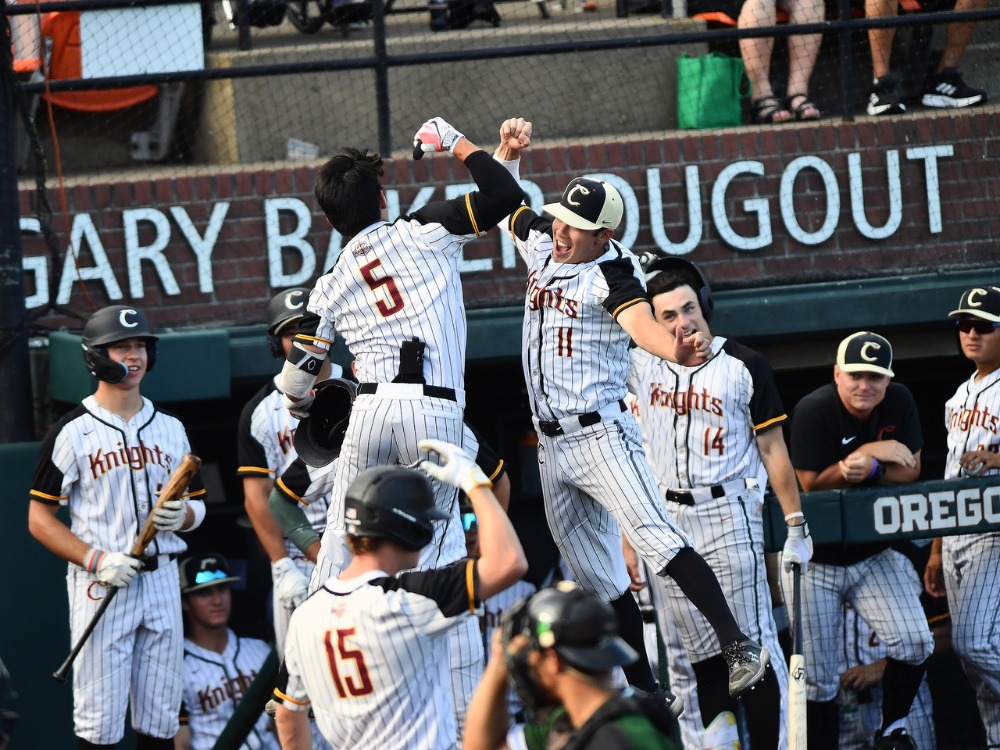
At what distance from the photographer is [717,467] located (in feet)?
19.0

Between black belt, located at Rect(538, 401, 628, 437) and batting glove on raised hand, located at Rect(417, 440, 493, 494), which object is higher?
batting glove on raised hand, located at Rect(417, 440, 493, 494)

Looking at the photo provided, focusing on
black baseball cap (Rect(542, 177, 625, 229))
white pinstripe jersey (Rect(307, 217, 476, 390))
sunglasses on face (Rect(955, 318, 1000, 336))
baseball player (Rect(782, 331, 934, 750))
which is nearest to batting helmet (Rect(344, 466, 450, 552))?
white pinstripe jersey (Rect(307, 217, 476, 390))

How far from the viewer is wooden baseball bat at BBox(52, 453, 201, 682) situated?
19.5 ft

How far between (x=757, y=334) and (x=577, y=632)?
4.55m

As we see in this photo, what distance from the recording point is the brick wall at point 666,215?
7410 millimetres

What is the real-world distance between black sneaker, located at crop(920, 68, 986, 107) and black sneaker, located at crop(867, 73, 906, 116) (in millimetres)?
193

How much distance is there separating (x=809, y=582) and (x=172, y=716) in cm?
282

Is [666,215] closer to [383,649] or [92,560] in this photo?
[92,560]

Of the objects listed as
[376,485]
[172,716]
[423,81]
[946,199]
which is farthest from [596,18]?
[376,485]

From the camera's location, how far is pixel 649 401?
237 inches

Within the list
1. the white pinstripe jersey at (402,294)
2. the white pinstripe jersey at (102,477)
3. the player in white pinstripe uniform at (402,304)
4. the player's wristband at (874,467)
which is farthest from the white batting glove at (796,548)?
the white pinstripe jersey at (102,477)

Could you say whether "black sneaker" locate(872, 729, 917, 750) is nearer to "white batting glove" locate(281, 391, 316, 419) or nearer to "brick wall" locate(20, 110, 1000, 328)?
"brick wall" locate(20, 110, 1000, 328)

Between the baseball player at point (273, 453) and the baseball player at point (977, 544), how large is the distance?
2.82m

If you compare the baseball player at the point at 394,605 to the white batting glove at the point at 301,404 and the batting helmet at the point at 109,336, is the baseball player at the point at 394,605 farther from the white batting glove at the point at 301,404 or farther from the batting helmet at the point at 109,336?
the batting helmet at the point at 109,336
